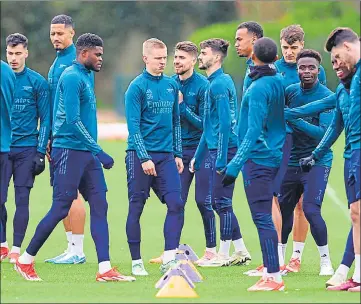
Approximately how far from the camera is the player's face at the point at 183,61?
13008mm

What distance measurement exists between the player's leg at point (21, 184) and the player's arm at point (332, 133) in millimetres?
3216

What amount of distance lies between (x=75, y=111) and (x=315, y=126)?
250cm

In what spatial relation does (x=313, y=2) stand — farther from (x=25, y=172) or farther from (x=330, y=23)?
(x=25, y=172)

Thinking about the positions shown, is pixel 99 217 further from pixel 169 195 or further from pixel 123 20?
pixel 123 20

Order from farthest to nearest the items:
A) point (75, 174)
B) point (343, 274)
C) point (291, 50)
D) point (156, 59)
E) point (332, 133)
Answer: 1. point (291, 50)
2. point (156, 59)
3. point (75, 174)
4. point (332, 133)
5. point (343, 274)

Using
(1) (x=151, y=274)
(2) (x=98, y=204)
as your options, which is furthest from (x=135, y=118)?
(1) (x=151, y=274)

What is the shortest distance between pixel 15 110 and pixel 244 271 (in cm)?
290

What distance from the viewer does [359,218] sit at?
10.2 m

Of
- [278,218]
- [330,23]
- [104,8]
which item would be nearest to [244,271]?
[278,218]

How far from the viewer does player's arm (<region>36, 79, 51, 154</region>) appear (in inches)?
488

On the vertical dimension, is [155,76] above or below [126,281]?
above

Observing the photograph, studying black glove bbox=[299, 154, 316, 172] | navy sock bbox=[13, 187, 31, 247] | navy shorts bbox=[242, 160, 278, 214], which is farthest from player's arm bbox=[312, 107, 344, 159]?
navy sock bbox=[13, 187, 31, 247]

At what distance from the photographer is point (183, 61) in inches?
512

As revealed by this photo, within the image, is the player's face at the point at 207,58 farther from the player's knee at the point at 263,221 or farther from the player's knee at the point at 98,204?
the player's knee at the point at 263,221
